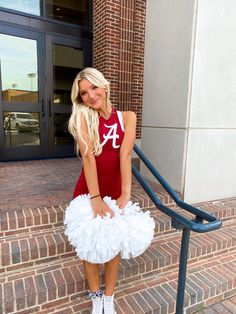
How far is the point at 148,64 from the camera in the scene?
315cm

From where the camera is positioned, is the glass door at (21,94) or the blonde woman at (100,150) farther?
the glass door at (21,94)

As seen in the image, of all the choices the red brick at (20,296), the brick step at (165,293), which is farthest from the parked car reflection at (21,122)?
the brick step at (165,293)

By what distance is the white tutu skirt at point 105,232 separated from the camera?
1.32m

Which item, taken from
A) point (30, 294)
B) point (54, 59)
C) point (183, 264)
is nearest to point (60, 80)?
point (54, 59)

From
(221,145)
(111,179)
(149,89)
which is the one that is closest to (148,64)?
(149,89)

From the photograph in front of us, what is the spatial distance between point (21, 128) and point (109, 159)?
11.5 ft

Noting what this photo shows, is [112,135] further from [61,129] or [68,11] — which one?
[68,11]

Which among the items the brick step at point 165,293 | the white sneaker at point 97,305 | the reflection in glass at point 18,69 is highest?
the reflection in glass at point 18,69

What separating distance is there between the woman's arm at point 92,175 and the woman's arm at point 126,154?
0.42 feet

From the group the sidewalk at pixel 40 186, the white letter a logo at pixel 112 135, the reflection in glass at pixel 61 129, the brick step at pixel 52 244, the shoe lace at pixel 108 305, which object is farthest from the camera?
the reflection in glass at pixel 61 129

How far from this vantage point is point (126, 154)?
1465mm

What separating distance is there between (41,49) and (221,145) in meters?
3.52

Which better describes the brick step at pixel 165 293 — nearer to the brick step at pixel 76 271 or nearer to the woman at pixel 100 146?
the brick step at pixel 76 271

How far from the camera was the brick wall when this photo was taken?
4242mm
